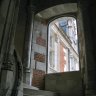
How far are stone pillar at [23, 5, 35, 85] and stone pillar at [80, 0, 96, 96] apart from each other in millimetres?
1544

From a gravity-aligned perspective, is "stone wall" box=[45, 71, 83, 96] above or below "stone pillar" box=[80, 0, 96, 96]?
below

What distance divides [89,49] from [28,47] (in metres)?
1.75

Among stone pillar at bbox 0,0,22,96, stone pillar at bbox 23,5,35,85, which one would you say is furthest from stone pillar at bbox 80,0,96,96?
stone pillar at bbox 0,0,22,96

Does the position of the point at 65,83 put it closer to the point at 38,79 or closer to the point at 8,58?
the point at 38,79

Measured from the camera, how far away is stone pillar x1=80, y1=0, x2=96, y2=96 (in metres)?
3.81

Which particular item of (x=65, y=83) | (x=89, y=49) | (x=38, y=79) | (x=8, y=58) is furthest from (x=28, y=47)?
(x=8, y=58)

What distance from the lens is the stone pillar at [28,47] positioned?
191 inches

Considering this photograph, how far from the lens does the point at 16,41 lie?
5.30 meters

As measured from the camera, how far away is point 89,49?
420 centimetres

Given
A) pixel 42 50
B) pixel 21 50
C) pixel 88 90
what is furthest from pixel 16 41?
pixel 88 90

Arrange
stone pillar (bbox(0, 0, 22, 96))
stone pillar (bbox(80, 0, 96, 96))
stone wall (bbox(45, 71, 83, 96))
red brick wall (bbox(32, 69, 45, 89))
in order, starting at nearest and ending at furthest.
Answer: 1. stone pillar (bbox(0, 0, 22, 96))
2. stone pillar (bbox(80, 0, 96, 96))
3. stone wall (bbox(45, 71, 83, 96))
4. red brick wall (bbox(32, 69, 45, 89))

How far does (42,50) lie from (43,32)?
60 cm

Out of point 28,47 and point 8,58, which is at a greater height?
point 28,47

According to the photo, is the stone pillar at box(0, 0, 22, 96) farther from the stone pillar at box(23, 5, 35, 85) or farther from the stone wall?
the stone wall
